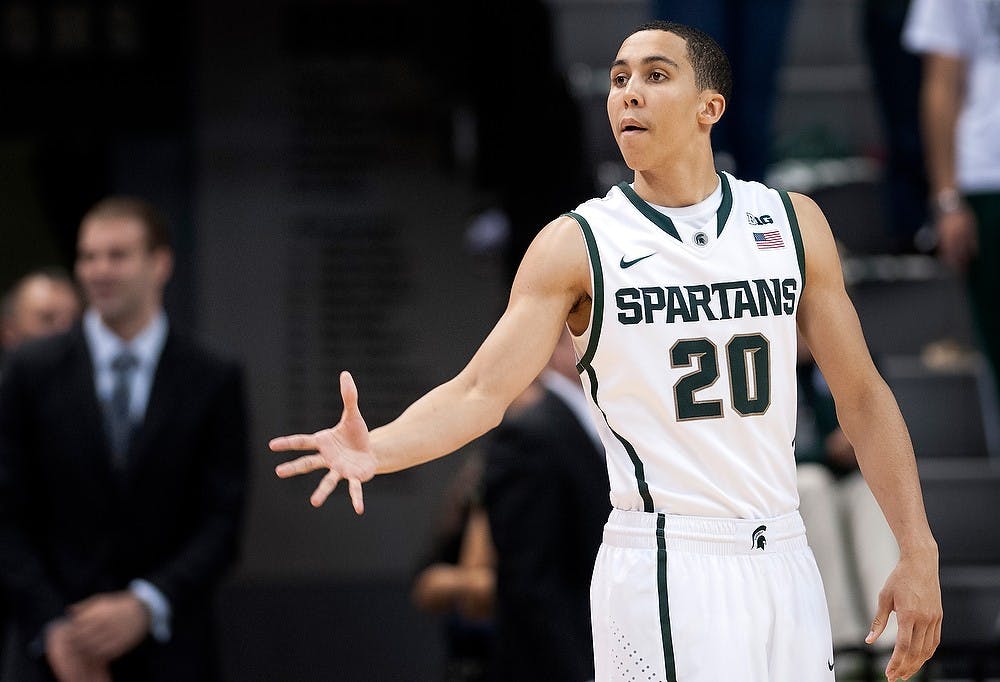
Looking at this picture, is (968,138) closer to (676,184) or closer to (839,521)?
(839,521)

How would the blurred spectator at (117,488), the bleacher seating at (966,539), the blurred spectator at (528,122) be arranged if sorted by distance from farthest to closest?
1. the blurred spectator at (528,122)
2. the bleacher seating at (966,539)
3. the blurred spectator at (117,488)

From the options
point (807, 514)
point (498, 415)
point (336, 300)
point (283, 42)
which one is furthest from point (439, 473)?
point (498, 415)

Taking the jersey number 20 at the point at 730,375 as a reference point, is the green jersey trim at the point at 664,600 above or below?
below

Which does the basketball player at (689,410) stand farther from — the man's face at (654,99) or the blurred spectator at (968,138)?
the blurred spectator at (968,138)

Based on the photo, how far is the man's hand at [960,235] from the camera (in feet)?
17.7

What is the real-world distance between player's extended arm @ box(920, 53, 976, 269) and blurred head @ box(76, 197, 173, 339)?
2.56 meters

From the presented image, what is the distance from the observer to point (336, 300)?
923 cm

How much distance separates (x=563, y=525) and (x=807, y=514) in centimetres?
102

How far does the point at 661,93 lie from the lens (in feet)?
9.71

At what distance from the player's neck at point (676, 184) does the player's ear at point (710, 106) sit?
0.08 meters

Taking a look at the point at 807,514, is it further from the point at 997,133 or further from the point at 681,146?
the point at 681,146

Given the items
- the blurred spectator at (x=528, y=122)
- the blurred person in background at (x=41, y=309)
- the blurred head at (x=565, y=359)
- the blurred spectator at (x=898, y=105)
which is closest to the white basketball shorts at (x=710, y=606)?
the blurred head at (x=565, y=359)

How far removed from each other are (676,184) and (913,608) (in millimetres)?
883

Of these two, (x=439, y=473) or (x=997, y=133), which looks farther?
(x=439, y=473)
